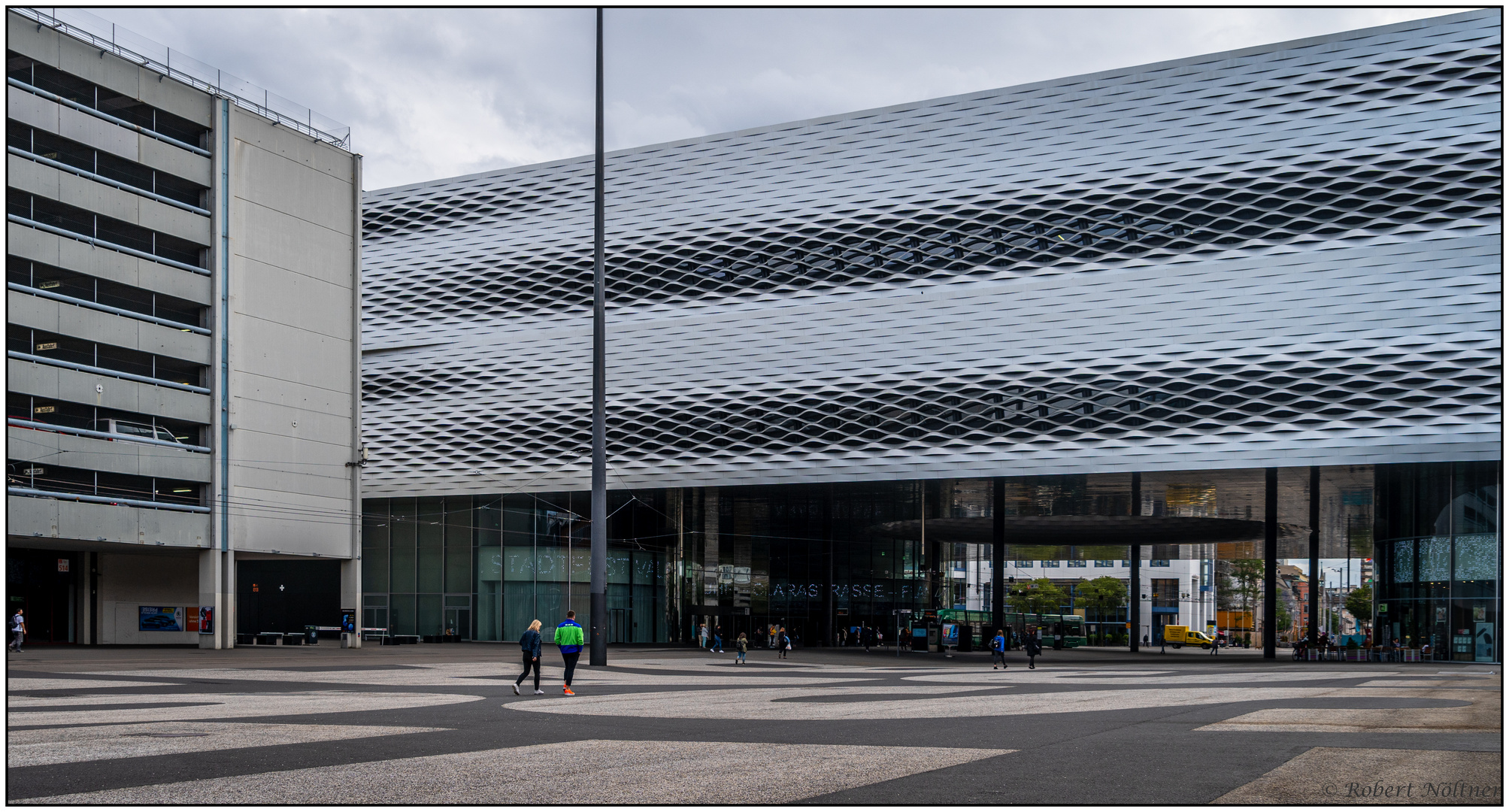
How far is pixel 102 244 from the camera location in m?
44.8

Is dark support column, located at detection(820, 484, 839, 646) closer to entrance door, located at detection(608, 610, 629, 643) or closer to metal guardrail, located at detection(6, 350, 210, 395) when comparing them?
entrance door, located at detection(608, 610, 629, 643)

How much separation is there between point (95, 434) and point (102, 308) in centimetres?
426

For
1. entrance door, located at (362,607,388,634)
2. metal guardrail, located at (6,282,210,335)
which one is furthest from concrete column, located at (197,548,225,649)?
entrance door, located at (362,607,388,634)

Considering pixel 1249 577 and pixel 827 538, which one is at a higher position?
pixel 827 538

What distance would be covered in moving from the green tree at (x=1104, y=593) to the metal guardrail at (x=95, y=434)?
88102mm

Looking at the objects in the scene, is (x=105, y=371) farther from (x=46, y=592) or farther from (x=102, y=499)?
(x=46, y=592)

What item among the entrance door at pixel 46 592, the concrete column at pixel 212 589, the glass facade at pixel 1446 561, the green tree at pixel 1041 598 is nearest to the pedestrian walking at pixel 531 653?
the concrete column at pixel 212 589

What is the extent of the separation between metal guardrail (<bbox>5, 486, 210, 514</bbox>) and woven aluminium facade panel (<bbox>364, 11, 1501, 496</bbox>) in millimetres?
14428

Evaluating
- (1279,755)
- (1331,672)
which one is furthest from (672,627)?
(1279,755)

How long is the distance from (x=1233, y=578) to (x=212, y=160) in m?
112

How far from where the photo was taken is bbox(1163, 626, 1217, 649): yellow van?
10581cm

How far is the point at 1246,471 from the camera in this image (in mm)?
47969

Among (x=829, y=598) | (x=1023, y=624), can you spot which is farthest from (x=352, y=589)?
(x=1023, y=624)

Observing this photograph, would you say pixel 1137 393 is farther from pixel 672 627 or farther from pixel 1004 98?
pixel 672 627
